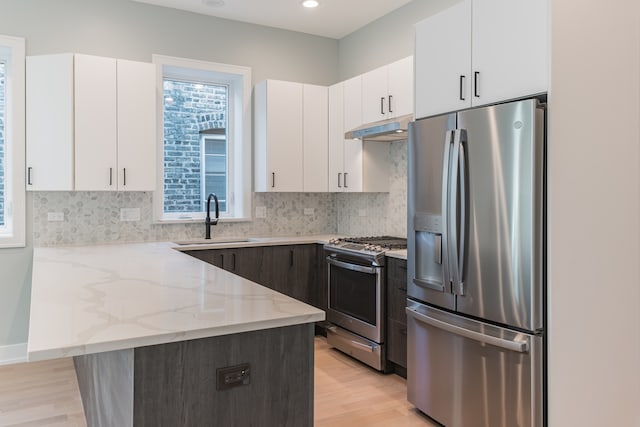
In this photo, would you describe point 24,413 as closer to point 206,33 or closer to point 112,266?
point 112,266

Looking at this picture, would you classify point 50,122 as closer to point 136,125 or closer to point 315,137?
point 136,125

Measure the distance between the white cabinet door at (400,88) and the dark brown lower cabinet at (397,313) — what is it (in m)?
1.15

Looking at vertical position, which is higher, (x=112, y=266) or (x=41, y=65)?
(x=41, y=65)

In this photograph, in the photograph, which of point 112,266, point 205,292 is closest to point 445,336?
point 205,292

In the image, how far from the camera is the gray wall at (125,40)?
12.3 feet

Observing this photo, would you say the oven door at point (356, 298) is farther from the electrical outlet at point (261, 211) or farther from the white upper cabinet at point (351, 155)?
the electrical outlet at point (261, 211)

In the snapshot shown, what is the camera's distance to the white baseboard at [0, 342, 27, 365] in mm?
3717

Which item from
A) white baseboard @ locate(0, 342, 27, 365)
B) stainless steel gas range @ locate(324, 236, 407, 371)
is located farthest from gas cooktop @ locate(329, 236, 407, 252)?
white baseboard @ locate(0, 342, 27, 365)

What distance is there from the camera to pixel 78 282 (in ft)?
6.97

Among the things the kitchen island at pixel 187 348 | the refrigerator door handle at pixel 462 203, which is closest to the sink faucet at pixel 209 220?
the kitchen island at pixel 187 348

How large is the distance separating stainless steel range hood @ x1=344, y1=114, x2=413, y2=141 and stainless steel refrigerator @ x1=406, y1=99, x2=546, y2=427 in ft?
1.90

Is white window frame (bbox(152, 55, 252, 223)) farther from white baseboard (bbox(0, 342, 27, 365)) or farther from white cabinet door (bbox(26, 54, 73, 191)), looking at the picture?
white baseboard (bbox(0, 342, 27, 365))

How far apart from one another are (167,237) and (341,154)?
1708 millimetres

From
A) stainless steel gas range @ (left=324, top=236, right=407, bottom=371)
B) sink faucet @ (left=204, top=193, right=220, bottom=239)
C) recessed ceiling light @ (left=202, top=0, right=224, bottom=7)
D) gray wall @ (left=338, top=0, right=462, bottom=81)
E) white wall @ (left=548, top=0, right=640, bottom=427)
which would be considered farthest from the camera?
sink faucet @ (left=204, top=193, right=220, bottom=239)
